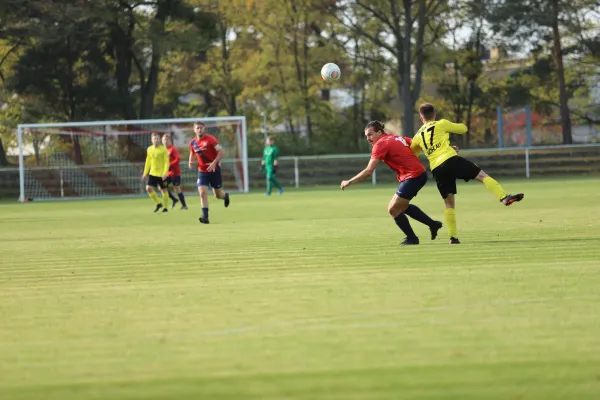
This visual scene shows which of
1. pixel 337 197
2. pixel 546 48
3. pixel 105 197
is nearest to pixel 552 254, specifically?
pixel 337 197

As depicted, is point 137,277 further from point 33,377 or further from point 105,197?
point 105,197

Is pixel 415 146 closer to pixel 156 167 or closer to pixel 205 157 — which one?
pixel 205 157

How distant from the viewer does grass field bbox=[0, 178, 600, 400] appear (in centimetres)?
622

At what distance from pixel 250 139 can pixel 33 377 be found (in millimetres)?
46008

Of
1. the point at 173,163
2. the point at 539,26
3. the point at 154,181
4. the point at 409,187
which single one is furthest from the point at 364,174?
the point at 539,26

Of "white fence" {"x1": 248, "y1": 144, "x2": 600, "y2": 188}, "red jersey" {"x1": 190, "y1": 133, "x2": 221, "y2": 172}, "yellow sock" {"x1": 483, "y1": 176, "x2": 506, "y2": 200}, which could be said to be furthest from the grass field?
"white fence" {"x1": 248, "y1": 144, "x2": 600, "y2": 188}

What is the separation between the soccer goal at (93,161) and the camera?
1689 inches

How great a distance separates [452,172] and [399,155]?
76 centimetres

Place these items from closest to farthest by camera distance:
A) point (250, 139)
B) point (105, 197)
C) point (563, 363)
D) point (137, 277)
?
point (563, 363) < point (137, 277) < point (105, 197) < point (250, 139)

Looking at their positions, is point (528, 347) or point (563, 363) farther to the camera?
point (528, 347)

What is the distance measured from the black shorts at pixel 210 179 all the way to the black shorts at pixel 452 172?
8388 mm

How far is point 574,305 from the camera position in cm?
868

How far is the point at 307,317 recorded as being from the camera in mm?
8492

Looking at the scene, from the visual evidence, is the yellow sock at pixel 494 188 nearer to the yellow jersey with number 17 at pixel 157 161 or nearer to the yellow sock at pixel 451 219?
the yellow sock at pixel 451 219
